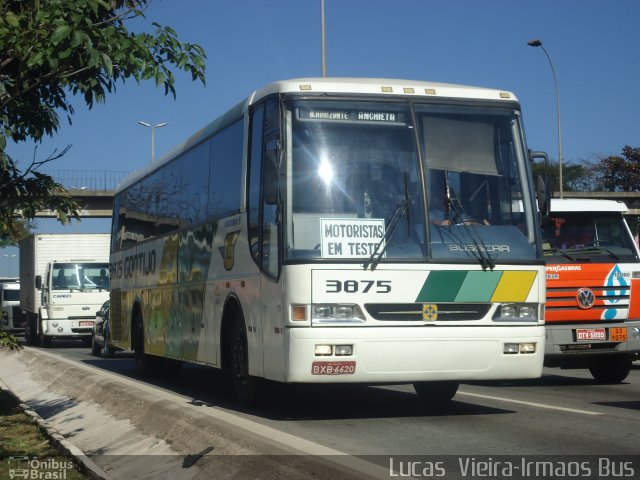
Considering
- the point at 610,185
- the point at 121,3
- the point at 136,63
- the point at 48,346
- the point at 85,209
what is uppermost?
the point at 610,185

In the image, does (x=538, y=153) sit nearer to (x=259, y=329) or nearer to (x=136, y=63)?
(x=259, y=329)

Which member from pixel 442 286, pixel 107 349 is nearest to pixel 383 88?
pixel 442 286

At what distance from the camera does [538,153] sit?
1228 centimetres

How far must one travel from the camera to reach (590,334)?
16094 mm

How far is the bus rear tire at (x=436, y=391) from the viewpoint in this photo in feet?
43.8

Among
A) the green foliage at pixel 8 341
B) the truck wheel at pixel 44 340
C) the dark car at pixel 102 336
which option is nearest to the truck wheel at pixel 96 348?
the dark car at pixel 102 336

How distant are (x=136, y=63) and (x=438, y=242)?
4126mm

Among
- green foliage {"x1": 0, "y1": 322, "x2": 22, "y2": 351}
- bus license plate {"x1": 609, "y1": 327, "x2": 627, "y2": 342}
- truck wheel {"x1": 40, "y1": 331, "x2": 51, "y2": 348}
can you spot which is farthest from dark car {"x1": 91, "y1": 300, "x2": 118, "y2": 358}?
green foliage {"x1": 0, "y1": 322, "x2": 22, "y2": 351}

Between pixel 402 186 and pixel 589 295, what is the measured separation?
593 cm

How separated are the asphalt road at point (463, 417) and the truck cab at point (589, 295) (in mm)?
631

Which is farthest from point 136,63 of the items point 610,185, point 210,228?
point 610,185

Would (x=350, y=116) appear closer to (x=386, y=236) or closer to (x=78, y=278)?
(x=386, y=236)

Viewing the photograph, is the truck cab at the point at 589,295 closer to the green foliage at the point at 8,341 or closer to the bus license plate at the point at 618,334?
the bus license plate at the point at 618,334

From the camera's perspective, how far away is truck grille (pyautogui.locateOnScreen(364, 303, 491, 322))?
11.0 m
